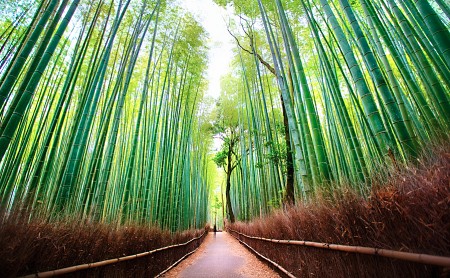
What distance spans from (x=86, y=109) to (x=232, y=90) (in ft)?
25.5

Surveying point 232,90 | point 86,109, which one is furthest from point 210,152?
point 86,109

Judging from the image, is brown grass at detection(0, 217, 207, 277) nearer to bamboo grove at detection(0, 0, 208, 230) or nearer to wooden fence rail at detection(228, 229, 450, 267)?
bamboo grove at detection(0, 0, 208, 230)

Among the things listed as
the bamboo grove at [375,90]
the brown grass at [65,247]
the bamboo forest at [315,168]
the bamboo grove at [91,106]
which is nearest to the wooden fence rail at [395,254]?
the bamboo forest at [315,168]

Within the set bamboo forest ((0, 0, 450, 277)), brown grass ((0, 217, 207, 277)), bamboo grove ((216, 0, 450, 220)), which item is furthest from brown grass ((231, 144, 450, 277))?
brown grass ((0, 217, 207, 277))

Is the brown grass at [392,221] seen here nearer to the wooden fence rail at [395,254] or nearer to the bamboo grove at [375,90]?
the wooden fence rail at [395,254]

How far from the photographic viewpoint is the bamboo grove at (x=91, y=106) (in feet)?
6.19

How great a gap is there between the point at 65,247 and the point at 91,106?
72.5 inches

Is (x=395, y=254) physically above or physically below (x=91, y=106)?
below

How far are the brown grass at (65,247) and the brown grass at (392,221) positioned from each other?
5.64 feet

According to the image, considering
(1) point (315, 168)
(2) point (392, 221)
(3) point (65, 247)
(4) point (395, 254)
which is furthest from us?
(1) point (315, 168)

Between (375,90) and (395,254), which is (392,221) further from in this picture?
(375,90)

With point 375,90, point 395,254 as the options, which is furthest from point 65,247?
point 375,90

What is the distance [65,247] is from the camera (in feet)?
4.79

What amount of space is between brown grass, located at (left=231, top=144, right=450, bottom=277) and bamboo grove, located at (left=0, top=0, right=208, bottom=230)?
1.92m
